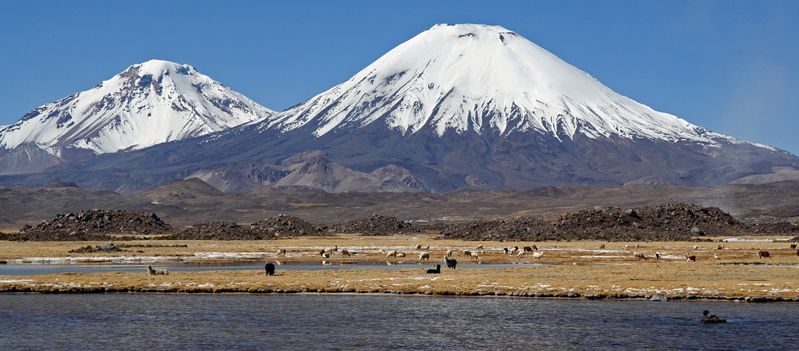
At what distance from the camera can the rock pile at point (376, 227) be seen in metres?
149

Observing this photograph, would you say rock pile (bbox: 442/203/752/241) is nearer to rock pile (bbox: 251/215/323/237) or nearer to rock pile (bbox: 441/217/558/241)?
rock pile (bbox: 441/217/558/241)

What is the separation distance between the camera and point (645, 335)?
35.3 m

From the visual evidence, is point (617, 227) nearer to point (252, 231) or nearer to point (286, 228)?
point (252, 231)

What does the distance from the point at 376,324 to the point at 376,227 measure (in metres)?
112

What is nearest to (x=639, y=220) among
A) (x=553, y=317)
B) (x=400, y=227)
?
(x=400, y=227)

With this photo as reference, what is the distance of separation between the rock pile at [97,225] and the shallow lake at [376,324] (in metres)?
79.2

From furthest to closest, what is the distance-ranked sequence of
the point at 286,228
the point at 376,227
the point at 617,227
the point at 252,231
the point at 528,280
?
the point at 376,227 → the point at 286,228 → the point at 252,231 → the point at 617,227 → the point at 528,280

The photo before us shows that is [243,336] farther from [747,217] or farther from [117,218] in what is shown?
[747,217]

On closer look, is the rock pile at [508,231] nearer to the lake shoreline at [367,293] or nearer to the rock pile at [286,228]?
the rock pile at [286,228]

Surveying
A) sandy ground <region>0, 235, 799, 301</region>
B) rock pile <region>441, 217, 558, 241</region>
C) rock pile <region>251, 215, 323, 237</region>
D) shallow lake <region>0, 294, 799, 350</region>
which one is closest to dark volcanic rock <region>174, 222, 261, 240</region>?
rock pile <region>251, 215, 323, 237</region>

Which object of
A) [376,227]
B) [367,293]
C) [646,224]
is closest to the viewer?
[367,293]

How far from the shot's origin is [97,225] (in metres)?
134

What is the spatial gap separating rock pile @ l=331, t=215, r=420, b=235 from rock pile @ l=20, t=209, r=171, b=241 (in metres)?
24.1

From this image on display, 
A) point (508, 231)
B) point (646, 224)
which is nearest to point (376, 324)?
point (508, 231)
